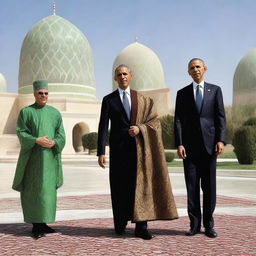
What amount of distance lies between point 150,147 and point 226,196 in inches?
147

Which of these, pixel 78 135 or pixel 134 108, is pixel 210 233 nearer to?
pixel 134 108

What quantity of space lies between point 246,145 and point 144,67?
31.0 metres

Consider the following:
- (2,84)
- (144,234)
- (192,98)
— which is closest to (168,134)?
(192,98)

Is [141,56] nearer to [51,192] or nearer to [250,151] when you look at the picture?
[250,151]

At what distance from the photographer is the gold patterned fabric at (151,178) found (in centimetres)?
426

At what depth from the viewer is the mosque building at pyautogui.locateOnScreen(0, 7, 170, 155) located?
3422 cm

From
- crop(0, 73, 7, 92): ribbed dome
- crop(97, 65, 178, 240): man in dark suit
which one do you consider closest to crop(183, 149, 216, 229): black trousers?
crop(97, 65, 178, 240): man in dark suit

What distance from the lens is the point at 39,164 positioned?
4.56m

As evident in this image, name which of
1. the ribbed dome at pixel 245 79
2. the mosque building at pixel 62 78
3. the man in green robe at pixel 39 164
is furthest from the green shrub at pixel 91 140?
the man in green robe at pixel 39 164

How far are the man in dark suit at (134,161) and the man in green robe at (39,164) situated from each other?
1.79 feet

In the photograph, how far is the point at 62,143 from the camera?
15.4 ft

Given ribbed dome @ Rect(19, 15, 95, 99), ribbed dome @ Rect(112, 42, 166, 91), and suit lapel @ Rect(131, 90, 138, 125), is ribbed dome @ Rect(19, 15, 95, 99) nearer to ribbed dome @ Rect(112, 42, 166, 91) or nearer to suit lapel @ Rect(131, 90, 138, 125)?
ribbed dome @ Rect(112, 42, 166, 91)

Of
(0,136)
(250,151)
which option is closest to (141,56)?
(0,136)

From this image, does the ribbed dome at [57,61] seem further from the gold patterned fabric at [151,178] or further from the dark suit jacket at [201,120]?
the gold patterned fabric at [151,178]
